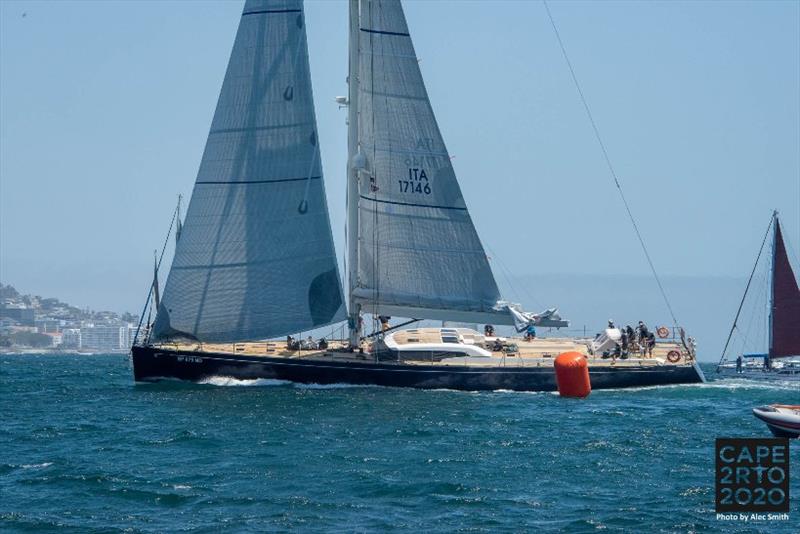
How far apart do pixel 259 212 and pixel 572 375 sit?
40.0ft

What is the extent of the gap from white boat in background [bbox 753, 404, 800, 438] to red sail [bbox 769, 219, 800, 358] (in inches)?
1148

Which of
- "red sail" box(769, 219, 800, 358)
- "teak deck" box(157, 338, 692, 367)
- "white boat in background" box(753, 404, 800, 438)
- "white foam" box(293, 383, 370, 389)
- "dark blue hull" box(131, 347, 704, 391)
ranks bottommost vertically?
"white boat in background" box(753, 404, 800, 438)

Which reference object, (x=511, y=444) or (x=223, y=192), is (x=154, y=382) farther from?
(x=511, y=444)

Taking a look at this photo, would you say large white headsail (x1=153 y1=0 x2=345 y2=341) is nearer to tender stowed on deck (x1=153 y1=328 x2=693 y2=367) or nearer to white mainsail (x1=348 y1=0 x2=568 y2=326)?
tender stowed on deck (x1=153 y1=328 x2=693 y2=367)

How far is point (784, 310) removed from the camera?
62031 mm

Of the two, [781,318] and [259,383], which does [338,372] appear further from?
[781,318]

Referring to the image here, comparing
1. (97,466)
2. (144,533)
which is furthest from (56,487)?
(144,533)

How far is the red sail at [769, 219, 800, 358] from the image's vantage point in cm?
6178

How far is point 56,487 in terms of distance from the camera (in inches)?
1040

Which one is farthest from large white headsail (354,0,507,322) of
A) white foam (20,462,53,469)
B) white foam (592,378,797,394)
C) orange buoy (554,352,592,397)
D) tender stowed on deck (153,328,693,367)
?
white foam (20,462,53,469)

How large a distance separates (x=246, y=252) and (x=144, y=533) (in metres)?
24.5

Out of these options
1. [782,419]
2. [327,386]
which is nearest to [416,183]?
[327,386]

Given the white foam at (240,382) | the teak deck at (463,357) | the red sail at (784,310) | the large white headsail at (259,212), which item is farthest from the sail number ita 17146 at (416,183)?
the red sail at (784,310)

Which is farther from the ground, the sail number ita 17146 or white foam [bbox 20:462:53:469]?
the sail number ita 17146
